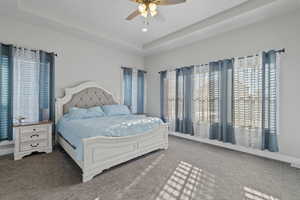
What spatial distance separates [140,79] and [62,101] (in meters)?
2.56

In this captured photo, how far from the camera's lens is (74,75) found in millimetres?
3682

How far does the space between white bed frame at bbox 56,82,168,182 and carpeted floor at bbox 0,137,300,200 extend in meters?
0.14

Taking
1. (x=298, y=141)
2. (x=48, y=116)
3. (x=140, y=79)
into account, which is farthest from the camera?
(x=140, y=79)

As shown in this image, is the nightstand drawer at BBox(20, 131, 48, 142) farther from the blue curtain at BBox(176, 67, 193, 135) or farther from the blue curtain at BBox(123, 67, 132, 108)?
the blue curtain at BBox(176, 67, 193, 135)

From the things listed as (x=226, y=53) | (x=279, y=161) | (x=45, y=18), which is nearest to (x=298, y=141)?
(x=279, y=161)

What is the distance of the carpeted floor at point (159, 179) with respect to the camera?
169 cm

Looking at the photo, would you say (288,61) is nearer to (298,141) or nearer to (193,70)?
(298,141)

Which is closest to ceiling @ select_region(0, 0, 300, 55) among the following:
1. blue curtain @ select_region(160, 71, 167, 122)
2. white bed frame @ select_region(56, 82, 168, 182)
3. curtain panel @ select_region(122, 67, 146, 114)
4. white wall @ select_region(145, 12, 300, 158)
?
white wall @ select_region(145, 12, 300, 158)

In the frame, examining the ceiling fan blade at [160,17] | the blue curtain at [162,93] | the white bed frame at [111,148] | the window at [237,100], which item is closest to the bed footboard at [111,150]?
the white bed frame at [111,148]

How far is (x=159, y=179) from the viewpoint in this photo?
2018mm

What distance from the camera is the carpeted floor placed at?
5.54 feet

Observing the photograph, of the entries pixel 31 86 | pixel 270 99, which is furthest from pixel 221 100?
pixel 31 86

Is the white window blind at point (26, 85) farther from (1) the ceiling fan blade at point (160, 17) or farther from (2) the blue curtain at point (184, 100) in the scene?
(2) the blue curtain at point (184, 100)

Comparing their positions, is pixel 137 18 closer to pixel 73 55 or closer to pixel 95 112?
pixel 73 55
